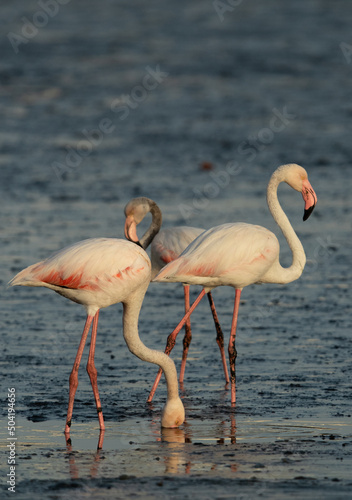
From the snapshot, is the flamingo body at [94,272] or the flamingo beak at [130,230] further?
the flamingo beak at [130,230]

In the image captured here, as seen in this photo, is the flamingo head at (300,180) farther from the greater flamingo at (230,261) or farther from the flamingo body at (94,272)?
the flamingo body at (94,272)

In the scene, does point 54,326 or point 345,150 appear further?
point 345,150

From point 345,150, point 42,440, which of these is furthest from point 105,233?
A: point 345,150

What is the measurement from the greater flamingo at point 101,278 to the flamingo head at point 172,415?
29mm

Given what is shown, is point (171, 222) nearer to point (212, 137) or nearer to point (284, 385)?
point (284, 385)

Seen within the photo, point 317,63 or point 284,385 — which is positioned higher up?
point 284,385

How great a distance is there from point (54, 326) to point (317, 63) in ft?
71.6

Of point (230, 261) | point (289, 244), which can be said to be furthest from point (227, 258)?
point (289, 244)

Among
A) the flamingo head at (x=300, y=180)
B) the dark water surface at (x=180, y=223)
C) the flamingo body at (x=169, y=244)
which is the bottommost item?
the dark water surface at (x=180, y=223)

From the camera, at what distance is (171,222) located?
12.5 m

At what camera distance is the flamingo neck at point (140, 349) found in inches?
260

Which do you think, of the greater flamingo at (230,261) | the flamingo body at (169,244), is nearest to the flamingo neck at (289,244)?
the greater flamingo at (230,261)

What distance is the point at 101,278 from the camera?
6652 millimetres

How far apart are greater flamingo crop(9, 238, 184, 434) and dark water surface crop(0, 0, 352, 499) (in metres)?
0.45
